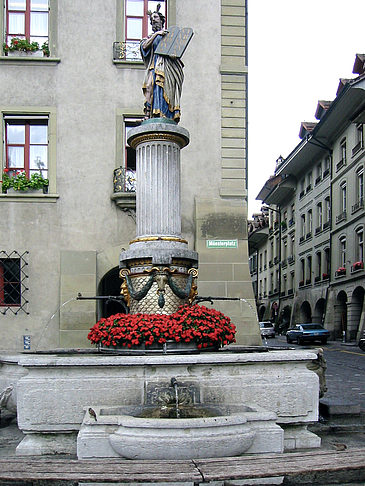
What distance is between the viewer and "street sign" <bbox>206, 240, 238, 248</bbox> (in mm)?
17734

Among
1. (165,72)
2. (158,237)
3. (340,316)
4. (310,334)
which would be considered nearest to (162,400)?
(158,237)

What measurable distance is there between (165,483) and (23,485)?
1217 mm

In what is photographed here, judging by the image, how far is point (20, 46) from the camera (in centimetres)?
1792

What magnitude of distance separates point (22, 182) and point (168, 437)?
43.1 feet

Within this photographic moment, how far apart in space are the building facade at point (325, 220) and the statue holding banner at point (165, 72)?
26.1 m

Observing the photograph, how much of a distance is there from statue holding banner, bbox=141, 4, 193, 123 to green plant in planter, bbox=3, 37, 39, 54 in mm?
9019

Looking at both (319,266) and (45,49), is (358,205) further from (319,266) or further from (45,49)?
(45,49)

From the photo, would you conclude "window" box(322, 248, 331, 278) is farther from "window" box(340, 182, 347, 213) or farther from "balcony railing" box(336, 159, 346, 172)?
"balcony railing" box(336, 159, 346, 172)

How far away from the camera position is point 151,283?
8.79 m

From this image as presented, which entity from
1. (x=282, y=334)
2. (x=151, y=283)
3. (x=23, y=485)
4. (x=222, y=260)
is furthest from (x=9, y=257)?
(x=282, y=334)

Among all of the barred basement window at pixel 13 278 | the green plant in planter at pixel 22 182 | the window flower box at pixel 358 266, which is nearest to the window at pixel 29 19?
the green plant in planter at pixel 22 182

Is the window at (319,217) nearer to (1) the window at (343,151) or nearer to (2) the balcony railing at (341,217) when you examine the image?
(2) the balcony railing at (341,217)

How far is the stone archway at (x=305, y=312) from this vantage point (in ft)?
166

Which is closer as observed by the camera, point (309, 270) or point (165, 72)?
point (165, 72)
